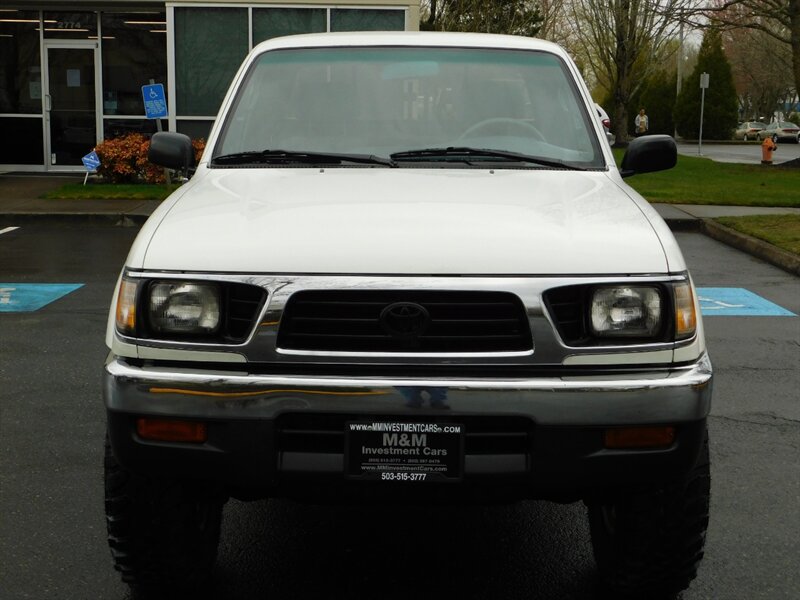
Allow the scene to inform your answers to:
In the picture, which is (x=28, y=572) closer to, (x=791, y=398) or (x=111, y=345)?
(x=111, y=345)

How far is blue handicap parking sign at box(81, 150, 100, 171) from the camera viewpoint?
1856cm

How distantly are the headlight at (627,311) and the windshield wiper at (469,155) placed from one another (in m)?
1.19

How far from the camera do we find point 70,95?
22.1m

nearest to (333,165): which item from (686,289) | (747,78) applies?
(686,289)

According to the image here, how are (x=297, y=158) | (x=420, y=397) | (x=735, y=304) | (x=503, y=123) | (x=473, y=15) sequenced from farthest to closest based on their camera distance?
(x=473, y=15) < (x=735, y=304) < (x=503, y=123) < (x=297, y=158) < (x=420, y=397)

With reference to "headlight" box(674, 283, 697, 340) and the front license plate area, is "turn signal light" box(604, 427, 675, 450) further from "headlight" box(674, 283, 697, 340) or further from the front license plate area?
the front license plate area

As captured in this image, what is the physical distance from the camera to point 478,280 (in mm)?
2965

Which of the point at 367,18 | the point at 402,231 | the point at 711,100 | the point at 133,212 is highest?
the point at 367,18

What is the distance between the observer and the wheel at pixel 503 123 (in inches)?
172

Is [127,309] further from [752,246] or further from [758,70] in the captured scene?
[758,70]

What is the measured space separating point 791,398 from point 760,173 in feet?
71.1

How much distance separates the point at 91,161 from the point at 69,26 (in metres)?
4.74

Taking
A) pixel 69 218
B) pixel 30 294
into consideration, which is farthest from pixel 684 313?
pixel 69 218

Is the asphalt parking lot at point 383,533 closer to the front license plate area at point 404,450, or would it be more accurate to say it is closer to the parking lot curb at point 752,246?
the front license plate area at point 404,450
